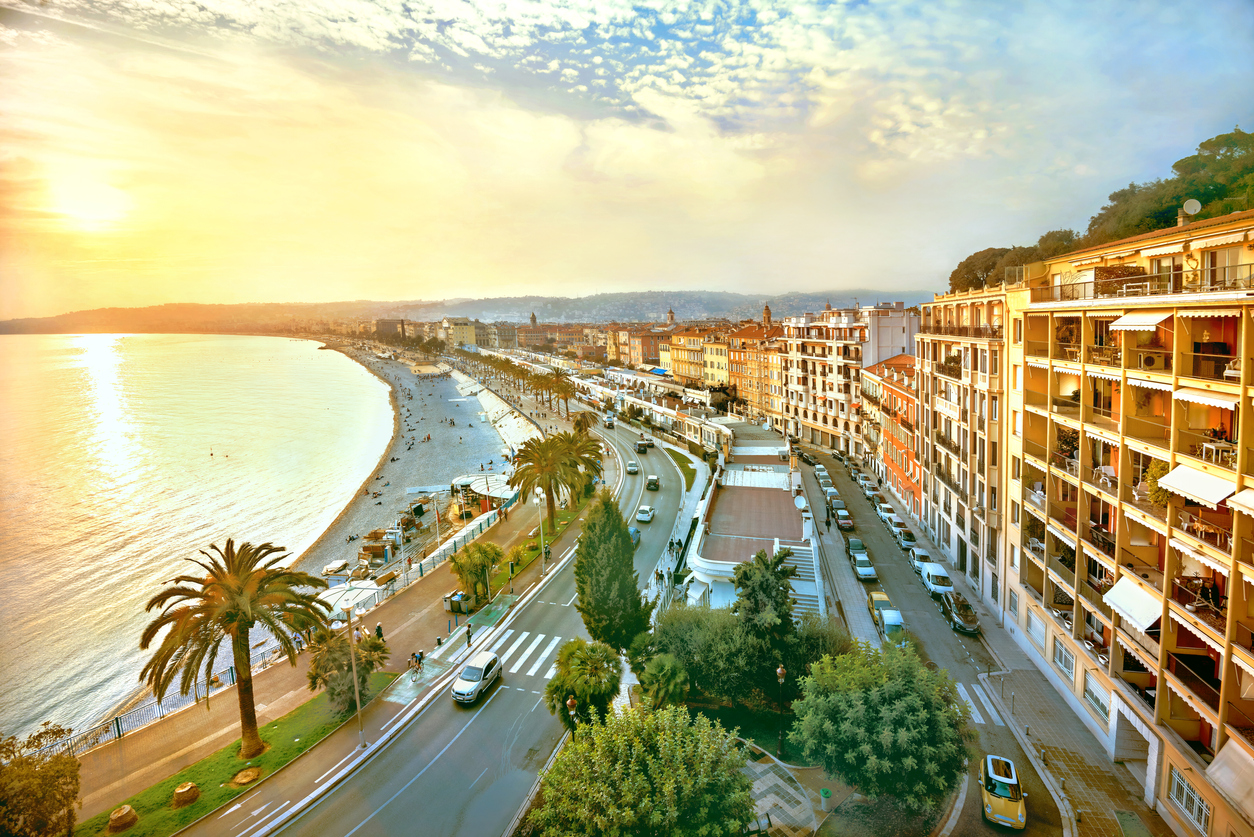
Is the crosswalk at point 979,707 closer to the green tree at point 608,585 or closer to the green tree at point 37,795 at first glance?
the green tree at point 608,585

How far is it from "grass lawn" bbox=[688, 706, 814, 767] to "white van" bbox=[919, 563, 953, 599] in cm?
1400

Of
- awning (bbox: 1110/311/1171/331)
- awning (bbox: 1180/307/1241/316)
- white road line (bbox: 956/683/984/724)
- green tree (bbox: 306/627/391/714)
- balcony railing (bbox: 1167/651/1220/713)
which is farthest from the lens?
green tree (bbox: 306/627/391/714)

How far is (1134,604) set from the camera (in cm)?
1708

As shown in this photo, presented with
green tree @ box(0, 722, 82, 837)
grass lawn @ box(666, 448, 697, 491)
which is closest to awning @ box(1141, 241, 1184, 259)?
grass lawn @ box(666, 448, 697, 491)

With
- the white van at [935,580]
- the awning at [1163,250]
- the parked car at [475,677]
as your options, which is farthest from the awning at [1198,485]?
the parked car at [475,677]

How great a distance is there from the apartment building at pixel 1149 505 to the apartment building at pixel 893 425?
56.6 ft

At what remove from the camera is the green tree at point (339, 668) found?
2144 centimetres

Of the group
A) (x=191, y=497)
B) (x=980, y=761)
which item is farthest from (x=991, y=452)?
(x=191, y=497)

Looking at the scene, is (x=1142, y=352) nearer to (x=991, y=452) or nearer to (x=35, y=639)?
(x=991, y=452)

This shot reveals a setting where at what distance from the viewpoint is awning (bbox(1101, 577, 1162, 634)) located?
16312mm

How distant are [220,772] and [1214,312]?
96.3 ft

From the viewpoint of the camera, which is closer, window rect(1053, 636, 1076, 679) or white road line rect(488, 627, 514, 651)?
window rect(1053, 636, 1076, 679)

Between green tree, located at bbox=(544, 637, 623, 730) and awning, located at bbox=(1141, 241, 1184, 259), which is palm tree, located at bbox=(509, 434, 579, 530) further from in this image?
awning, located at bbox=(1141, 241, 1184, 259)

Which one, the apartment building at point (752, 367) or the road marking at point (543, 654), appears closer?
the road marking at point (543, 654)
